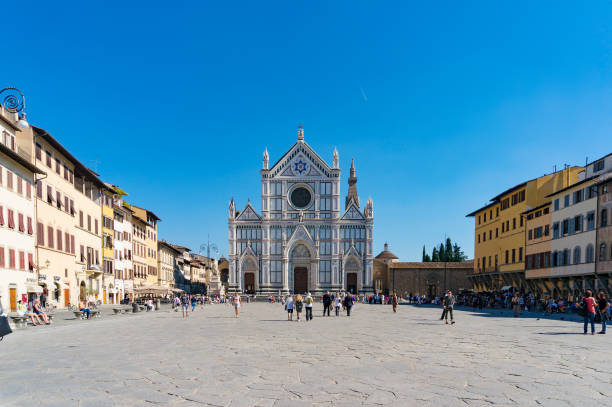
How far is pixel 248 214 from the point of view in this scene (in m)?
73.2

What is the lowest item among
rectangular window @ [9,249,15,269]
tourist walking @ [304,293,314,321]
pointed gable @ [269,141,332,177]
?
tourist walking @ [304,293,314,321]

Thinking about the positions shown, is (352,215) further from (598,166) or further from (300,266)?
(598,166)

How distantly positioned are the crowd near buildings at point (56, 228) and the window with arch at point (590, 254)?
3427 centimetres

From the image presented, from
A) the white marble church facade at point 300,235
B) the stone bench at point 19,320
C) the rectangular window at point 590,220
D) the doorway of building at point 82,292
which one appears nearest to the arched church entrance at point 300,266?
the white marble church facade at point 300,235

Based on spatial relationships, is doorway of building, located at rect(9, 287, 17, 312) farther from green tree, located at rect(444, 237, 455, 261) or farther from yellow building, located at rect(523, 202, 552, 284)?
green tree, located at rect(444, 237, 455, 261)

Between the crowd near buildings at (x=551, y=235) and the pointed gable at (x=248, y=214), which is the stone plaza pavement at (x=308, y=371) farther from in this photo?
the pointed gable at (x=248, y=214)

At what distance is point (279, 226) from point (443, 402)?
65934mm

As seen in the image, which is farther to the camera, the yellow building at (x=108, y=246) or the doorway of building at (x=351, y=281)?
the doorway of building at (x=351, y=281)

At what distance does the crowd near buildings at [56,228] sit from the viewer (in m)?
25.9

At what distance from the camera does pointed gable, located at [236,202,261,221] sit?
239ft

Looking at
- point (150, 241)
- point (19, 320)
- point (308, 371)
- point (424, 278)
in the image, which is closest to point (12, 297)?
point (19, 320)

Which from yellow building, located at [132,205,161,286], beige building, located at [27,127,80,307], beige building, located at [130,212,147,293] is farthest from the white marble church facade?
beige building, located at [27,127,80,307]

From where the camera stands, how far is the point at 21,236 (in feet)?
88.2

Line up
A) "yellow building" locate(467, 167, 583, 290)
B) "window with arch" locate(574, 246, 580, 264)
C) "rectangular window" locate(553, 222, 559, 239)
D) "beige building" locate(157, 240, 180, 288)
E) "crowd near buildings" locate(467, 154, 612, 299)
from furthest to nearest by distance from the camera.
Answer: "beige building" locate(157, 240, 180, 288) < "yellow building" locate(467, 167, 583, 290) < "rectangular window" locate(553, 222, 559, 239) < "window with arch" locate(574, 246, 580, 264) < "crowd near buildings" locate(467, 154, 612, 299)
